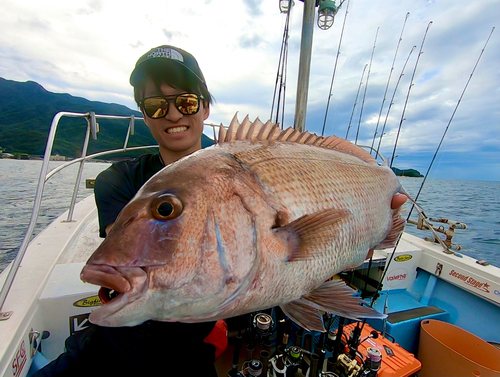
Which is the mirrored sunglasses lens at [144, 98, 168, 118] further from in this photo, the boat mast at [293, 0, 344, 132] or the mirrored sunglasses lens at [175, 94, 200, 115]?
the boat mast at [293, 0, 344, 132]

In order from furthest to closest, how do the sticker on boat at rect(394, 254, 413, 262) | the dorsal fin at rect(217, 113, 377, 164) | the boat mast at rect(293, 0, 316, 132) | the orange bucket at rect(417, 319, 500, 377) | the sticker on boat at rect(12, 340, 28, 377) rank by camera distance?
the sticker on boat at rect(394, 254, 413, 262) → the boat mast at rect(293, 0, 316, 132) → the orange bucket at rect(417, 319, 500, 377) → the sticker on boat at rect(12, 340, 28, 377) → the dorsal fin at rect(217, 113, 377, 164)

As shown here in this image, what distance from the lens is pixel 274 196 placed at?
1.01 m

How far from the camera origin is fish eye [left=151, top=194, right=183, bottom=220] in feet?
2.65

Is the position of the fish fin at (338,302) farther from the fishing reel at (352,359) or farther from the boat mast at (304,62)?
the boat mast at (304,62)

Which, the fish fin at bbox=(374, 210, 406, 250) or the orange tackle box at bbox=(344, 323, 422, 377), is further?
the orange tackle box at bbox=(344, 323, 422, 377)

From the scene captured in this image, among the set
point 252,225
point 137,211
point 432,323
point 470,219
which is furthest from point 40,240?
point 470,219

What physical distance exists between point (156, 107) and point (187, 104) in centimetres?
20

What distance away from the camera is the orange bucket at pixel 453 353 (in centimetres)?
227

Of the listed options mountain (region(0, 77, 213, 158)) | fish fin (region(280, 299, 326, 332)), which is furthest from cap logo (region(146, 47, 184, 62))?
mountain (region(0, 77, 213, 158))

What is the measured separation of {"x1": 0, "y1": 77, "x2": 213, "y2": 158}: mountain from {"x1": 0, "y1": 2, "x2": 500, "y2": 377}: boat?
29975 mm

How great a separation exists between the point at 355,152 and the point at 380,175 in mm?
226

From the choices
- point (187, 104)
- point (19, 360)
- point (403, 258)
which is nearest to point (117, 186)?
point (187, 104)

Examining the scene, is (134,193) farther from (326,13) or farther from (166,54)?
(326,13)

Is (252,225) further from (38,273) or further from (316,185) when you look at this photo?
(38,273)
